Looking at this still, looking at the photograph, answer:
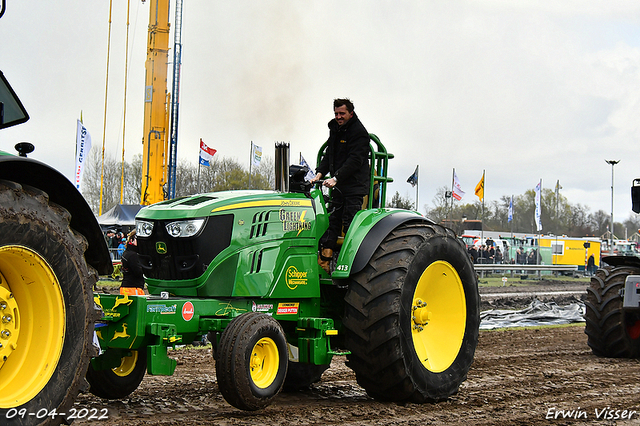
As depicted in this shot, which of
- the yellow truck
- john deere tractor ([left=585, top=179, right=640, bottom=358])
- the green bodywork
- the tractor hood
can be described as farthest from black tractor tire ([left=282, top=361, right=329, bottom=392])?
the yellow truck

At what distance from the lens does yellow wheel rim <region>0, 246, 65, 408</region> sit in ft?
11.3

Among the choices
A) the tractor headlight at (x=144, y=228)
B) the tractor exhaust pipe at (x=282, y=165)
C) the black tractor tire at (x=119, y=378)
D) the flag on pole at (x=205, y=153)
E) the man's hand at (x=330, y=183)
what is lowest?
the black tractor tire at (x=119, y=378)

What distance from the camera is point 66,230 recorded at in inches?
144

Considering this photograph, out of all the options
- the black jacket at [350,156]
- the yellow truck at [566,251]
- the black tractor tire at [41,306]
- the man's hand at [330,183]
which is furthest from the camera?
the yellow truck at [566,251]

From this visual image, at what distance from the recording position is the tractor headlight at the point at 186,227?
514 centimetres

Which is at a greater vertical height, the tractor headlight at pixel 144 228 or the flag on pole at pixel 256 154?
the flag on pole at pixel 256 154

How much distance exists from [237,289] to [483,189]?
3279 centimetres

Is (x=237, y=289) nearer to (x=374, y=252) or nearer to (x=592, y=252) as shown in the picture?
(x=374, y=252)

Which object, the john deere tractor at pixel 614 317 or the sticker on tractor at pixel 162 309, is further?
the john deere tractor at pixel 614 317

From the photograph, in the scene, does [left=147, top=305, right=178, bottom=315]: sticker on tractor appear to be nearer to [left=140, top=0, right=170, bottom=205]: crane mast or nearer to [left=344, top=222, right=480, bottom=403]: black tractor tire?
[left=344, top=222, right=480, bottom=403]: black tractor tire

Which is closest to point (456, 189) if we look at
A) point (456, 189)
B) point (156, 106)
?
point (456, 189)

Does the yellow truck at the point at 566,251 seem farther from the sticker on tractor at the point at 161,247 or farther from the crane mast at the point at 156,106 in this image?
the sticker on tractor at the point at 161,247

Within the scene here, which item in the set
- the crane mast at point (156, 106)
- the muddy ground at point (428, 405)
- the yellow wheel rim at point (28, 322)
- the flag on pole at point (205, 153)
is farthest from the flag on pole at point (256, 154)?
the yellow wheel rim at point (28, 322)

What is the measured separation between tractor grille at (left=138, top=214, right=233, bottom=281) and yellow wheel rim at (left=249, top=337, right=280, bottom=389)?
0.74 m
